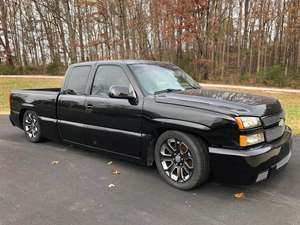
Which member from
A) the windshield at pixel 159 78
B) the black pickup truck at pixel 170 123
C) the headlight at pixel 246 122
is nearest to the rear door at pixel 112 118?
the black pickup truck at pixel 170 123

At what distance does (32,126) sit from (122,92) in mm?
3104

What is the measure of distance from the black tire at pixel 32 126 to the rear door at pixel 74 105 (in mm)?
944

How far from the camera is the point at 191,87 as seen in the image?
15.8ft

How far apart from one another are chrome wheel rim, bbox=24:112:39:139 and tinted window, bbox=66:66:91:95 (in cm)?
135

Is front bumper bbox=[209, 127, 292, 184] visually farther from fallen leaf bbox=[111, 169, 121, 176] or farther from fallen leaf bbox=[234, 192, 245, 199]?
fallen leaf bbox=[111, 169, 121, 176]

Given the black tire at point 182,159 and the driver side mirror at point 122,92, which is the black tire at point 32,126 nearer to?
the driver side mirror at point 122,92

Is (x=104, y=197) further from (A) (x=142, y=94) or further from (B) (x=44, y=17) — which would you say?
(B) (x=44, y=17)

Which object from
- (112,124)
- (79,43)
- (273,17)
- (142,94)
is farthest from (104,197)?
(79,43)

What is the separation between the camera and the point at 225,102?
144 inches

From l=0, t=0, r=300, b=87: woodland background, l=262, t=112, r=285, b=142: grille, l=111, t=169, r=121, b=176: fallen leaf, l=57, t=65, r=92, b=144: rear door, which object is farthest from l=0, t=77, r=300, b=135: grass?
l=0, t=0, r=300, b=87: woodland background

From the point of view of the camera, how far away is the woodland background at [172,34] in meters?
22.1

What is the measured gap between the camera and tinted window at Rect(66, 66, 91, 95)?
202 inches

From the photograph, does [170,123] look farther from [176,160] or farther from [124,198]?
[124,198]

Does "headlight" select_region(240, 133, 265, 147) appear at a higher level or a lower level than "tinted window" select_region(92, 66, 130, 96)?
lower
